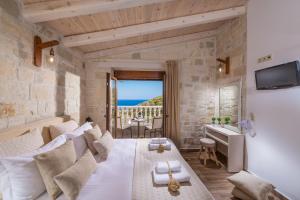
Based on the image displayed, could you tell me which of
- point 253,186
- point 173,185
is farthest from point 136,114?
point 173,185

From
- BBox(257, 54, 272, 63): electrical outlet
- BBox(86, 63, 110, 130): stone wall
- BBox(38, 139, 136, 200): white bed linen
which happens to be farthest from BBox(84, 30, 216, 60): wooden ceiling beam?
BBox(38, 139, 136, 200): white bed linen

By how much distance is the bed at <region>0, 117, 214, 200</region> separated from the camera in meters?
1.46

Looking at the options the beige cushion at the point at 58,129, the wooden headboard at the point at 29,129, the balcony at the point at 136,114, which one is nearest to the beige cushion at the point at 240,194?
the beige cushion at the point at 58,129

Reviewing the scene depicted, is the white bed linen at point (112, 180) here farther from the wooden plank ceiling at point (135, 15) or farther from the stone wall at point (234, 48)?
the stone wall at point (234, 48)

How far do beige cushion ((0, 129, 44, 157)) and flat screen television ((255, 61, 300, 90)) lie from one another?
2997 millimetres

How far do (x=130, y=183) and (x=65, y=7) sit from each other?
2120 millimetres

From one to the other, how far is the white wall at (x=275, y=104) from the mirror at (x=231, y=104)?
0.32 meters

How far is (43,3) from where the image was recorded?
2074 millimetres

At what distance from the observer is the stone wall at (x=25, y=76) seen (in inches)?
71.0

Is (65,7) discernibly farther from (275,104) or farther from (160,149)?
(275,104)

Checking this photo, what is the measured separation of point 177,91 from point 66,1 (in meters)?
3.17

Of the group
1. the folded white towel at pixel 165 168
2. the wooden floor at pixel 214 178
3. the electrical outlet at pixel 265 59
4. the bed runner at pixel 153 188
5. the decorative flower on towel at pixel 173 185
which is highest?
the electrical outlet at pixel 265 59

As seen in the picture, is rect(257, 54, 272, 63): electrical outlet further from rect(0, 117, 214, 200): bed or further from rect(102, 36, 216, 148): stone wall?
rect(0, 117, 214, 200): bed

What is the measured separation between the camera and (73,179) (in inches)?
57.7
